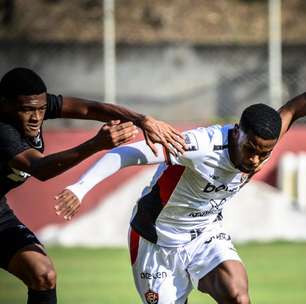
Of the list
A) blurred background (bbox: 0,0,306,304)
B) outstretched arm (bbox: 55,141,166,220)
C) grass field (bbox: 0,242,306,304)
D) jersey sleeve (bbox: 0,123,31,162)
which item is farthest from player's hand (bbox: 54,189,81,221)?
blurred background (bbox: 0,0,306,304)

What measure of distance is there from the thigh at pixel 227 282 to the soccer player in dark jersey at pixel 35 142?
994mm

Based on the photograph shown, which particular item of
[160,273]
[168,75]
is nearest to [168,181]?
[160,273]

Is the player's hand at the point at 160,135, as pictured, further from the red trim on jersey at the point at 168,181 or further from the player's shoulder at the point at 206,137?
the red trim on jersey at the point at 168,181

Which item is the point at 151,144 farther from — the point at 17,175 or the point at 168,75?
the point at 168,75

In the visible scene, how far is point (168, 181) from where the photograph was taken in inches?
328

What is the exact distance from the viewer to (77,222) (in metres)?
18.4

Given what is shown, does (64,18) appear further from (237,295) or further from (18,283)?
(237,295)

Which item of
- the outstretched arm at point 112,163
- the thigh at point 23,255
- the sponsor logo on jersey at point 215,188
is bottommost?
the thigh at point 23,255

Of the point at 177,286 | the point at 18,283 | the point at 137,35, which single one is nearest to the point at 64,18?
the point at 137,35

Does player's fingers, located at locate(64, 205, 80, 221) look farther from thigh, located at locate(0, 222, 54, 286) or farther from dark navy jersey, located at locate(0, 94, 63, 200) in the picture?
thigh, located at locate(0, 222, 54, 286)

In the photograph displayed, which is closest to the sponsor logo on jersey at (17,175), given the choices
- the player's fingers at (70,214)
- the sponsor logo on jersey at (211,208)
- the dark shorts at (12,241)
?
the dark shorts at (12,241)

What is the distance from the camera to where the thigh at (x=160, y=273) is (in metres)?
8.48

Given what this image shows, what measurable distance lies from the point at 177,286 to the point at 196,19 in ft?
41.8

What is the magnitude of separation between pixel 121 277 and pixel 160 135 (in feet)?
23.1
